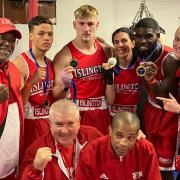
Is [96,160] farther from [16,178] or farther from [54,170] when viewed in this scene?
[16,178]

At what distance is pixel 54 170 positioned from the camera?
189 cm

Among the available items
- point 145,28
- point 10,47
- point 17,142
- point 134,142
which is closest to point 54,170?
point 17,142

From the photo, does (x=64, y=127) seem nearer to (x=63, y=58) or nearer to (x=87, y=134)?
(x=87, y=134)

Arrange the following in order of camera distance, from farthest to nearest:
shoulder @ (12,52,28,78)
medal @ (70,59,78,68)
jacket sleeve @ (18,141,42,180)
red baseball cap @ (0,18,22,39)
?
medal @ (70,59,78,68) < shoulder @ (12,52,28,78) < red baseball cap @ (0,18,22,39) < jacket sleeve @ (18,141,42,180)

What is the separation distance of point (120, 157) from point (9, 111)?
675 mm

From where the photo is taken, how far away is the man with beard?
245cm

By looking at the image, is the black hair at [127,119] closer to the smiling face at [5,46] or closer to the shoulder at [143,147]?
the shoulder at [143,147]

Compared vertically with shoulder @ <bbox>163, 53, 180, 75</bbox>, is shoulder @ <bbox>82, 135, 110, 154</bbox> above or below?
below

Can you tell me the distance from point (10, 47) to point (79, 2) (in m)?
3.58

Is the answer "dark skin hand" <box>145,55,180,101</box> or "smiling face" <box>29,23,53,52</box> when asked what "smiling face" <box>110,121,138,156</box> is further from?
"smiling face" <box>29,23,53,52</box>

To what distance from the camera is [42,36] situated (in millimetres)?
2555

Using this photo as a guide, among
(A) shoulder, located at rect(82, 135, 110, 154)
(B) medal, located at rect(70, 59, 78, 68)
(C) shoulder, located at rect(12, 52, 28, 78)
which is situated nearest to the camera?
(A) shoulder, located at rect(82, 135, 110, 154)

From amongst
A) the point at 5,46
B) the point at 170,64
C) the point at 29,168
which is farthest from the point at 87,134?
the point at 170,64

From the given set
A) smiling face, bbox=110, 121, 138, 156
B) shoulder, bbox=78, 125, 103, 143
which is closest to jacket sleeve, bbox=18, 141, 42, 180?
shoulder, bbox=78, 125, 103, 143
